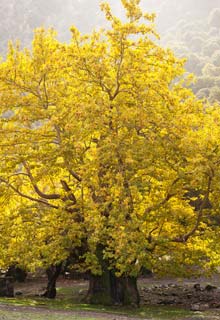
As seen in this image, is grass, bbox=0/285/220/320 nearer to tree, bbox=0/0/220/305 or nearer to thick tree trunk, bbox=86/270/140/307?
thick tree trunk, bbox=86/270/140/307

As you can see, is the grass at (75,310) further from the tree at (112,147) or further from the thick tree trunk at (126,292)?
the tree at (112,147)

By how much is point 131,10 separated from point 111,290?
44.6ft

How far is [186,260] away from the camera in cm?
2145

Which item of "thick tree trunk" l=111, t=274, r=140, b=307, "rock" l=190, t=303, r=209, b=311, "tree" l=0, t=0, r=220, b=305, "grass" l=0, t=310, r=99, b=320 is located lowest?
"grass" l=0, t=310, r=99, b=320

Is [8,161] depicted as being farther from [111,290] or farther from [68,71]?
[111,290]

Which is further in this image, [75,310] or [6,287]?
[6,287]

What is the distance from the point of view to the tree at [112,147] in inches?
742

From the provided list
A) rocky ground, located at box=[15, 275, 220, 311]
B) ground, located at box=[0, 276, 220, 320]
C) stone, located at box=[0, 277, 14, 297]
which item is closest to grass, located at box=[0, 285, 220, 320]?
ground, located at box=[0, 276, 220, 320]

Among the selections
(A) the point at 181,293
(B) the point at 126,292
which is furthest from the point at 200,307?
→ (A) the point at 181,293

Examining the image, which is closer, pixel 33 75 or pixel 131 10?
pixel 131 10

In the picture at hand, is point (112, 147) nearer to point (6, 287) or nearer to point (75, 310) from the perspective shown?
point (75, 310)

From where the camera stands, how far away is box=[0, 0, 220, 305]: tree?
1886 cm

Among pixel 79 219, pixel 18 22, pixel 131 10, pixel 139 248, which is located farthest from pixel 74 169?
pixel 18 22

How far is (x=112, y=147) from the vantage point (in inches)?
739
